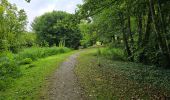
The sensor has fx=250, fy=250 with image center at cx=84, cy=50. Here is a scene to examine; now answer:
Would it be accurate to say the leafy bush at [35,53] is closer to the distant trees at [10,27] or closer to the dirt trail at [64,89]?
the distant trees at [10,27]

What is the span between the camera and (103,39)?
30062 millimetres

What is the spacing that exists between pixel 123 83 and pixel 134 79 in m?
1.21

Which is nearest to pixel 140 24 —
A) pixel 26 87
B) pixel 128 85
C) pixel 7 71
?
pixel 128 85

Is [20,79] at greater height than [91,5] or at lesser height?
lesser

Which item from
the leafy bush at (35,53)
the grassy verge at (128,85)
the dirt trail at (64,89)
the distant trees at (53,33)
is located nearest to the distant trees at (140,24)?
the grassy verge at (128,85)

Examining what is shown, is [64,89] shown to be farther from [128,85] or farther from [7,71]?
[7,71]

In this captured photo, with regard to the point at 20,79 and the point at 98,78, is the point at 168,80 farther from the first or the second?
the point at 20,79

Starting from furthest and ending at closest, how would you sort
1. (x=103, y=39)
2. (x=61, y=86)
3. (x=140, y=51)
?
(x=103, y=39) → (x=140, y=51) → (x=61, y=86)

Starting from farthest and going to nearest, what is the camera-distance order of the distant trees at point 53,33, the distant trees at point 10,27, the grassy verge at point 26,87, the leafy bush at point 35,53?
the distant trees at point 53,33
the leafy bush at point 35,53
the distant trees at point 10,27
the grassy verge at point 26,87

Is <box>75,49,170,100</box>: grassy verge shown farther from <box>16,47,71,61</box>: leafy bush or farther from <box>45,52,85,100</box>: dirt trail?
<box>16,47,71,61</box>: leafy bush

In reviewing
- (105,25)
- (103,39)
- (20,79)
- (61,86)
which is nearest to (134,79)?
(61,86)

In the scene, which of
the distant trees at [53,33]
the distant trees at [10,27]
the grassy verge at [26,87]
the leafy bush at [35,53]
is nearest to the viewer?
the grassy verge at [26,87]

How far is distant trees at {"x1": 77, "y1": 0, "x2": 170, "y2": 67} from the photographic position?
14164mm

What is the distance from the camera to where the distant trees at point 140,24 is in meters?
14.2
